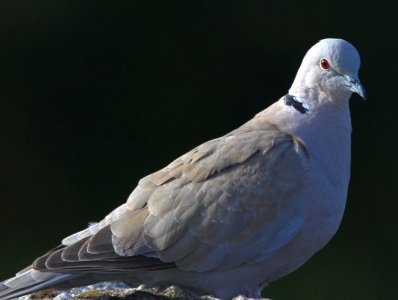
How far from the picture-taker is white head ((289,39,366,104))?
4.91 m

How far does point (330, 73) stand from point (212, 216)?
1068mm

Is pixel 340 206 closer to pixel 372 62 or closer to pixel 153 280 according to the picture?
pixel 153 280

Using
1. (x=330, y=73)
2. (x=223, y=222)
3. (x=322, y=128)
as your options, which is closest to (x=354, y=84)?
(x=330, y=73)

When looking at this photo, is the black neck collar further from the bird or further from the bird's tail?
the bird's tail

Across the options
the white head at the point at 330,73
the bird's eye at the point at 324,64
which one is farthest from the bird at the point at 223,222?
the bird's eye at the point at 324,64

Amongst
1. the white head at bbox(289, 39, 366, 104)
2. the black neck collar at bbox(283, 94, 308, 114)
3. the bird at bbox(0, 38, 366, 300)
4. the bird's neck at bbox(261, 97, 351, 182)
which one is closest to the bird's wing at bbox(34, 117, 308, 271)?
the bird at bbox(0, 38, 366, 300)

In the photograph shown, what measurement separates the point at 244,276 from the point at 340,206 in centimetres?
63

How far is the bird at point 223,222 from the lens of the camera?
14.9 ft

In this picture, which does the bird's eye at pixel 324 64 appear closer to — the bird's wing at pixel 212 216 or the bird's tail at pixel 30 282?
the bird's wing at pixel 212 216

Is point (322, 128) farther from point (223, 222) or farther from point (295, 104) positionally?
point (223, 222)

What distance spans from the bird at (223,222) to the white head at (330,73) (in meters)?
0.12

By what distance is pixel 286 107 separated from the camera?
503cm

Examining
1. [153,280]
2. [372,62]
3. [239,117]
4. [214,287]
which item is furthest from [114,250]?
[372,62]

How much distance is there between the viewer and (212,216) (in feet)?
15.2
